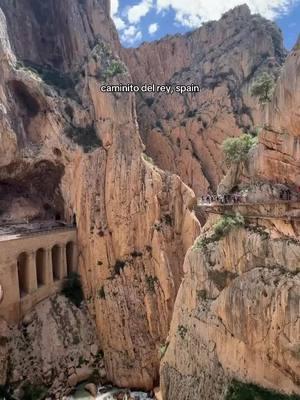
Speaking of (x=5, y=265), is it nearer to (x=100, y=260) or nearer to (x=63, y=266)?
(x=63, y=266)

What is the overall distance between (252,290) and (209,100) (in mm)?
42838

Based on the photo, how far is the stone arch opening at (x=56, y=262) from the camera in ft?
147

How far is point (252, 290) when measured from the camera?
23.5 meters

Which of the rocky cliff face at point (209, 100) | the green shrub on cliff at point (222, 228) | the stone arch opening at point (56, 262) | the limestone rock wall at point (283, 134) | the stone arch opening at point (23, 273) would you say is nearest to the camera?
the limestone rock wall at point (283, 134)

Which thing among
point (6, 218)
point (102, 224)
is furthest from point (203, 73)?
point (6, 218)

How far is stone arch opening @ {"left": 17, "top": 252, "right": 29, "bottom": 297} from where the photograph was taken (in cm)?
4106

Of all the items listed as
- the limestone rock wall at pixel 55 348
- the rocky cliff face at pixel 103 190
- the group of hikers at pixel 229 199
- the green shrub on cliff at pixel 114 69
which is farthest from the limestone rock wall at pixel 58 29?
the group of hikers at pixel 229 199

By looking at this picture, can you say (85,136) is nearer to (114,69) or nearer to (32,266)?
(114,69)

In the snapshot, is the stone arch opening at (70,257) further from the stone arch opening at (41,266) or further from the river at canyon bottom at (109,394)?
the river at canyon bottom at (109,394)

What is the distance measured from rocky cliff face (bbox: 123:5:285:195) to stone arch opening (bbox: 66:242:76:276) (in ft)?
68.4

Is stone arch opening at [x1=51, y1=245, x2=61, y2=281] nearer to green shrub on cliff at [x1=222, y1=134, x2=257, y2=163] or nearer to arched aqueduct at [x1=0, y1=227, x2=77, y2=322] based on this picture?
arched aqueduct at [x1=0, y1=227, x2=77, y2=322]

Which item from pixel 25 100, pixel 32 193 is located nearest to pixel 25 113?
pixel 25 100

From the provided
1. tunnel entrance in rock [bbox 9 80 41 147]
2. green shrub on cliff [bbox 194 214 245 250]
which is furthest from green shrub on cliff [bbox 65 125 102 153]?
green shrub on cliff [bbox 194 214 245 250]

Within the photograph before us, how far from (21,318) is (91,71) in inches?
1291
